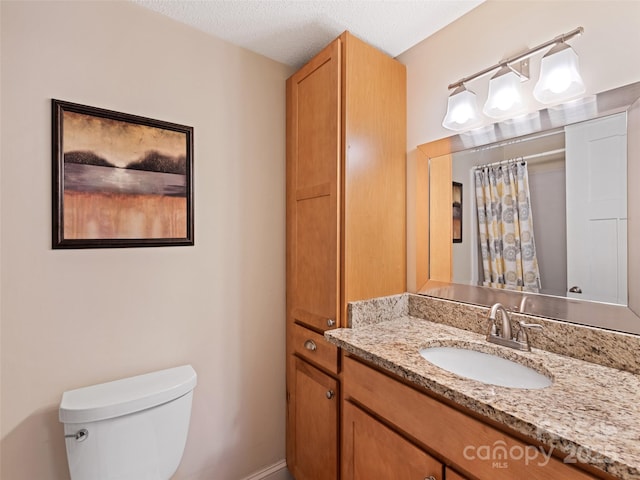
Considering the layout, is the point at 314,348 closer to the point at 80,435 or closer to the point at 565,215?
the point at 80,435

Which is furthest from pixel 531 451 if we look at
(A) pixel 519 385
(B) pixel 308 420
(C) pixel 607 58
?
(C) pixel 607 58

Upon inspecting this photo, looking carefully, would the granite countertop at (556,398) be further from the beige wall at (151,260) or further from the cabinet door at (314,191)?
the beige wall at (151,260)

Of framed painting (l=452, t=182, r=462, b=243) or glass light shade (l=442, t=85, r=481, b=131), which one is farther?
framed painting (l=452, t=182, r=462, b=243)

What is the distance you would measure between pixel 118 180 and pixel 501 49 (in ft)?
5.77

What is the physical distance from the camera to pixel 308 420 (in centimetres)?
158

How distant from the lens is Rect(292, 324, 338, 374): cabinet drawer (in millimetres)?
1434

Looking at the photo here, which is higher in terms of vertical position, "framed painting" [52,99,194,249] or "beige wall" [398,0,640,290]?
"beige wall" [398,0,640,290]

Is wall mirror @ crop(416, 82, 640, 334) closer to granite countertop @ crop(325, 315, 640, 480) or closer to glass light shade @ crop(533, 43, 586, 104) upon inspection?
glass light shade @ crop(533, 43, 586, 104)

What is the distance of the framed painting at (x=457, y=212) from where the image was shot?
151cm

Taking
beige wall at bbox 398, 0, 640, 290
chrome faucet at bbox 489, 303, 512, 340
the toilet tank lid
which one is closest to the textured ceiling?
beige wall at bbox 398, 0, 640, 290

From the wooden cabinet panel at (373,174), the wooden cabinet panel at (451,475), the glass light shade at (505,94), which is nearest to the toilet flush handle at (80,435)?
the wooden cabinet panel at (373,174)

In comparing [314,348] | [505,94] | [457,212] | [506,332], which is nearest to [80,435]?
[314,348]

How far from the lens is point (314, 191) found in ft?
Answer: 5.18

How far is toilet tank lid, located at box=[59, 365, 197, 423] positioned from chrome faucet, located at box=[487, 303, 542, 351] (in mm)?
1282
